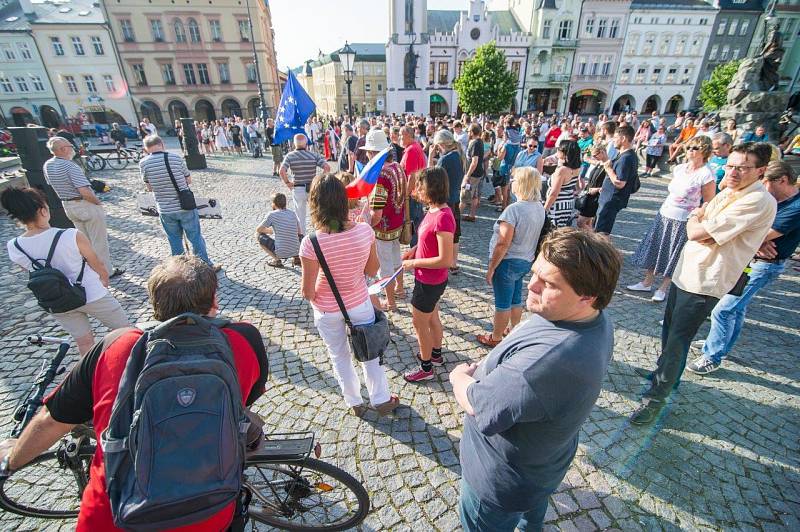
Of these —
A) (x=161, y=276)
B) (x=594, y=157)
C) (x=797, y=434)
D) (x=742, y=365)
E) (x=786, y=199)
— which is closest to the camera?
(x=161, y=276)

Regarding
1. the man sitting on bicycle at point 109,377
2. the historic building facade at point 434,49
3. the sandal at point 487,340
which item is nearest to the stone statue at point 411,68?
the historic building facade at point 434,49

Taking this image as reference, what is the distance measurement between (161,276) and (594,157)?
587cm

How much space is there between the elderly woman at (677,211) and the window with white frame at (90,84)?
1831 inches

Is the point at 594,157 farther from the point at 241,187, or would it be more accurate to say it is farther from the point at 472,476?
the point at 241,187

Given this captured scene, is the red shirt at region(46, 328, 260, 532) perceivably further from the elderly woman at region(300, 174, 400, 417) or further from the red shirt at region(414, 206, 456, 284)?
the red shirt at region(414, 206, 456, 284)

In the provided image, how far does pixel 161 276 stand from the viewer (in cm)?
141

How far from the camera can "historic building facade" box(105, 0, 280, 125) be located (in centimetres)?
3331

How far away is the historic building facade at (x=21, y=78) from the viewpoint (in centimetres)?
3241

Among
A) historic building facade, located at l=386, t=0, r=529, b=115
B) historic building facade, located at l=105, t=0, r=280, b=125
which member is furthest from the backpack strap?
historic building facade, located at l=386, t=0, r=529, b=115

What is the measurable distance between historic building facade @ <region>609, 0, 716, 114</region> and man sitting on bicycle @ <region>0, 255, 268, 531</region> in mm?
57070

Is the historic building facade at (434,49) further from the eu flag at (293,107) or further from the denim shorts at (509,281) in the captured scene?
the denim shorts at (509,281)

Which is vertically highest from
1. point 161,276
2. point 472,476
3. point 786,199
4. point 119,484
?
point 161,276

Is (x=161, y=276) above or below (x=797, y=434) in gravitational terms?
above

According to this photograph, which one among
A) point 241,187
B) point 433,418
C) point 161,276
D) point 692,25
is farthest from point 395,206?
point 692,25
